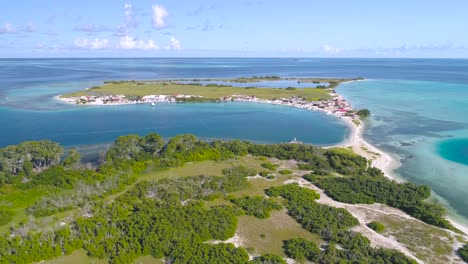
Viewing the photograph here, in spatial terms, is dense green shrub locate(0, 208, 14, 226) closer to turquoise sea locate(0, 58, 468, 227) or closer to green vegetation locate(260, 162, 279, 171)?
turquoise sea locate(0, 58, 468, 227)

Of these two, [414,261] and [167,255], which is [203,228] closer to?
[167,255]

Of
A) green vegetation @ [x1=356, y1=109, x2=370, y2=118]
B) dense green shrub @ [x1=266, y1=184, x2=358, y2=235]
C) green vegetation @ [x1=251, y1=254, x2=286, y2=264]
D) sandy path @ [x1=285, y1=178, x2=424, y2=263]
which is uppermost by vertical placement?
green vegetation @ [x1=356, y1=109, x2=370, y2=118]

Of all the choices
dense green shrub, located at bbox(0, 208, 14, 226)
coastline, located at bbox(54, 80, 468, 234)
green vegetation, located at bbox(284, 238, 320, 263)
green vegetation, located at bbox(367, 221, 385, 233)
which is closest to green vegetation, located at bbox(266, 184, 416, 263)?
green vegetation, located at bbox(284, 238, 320, 263)

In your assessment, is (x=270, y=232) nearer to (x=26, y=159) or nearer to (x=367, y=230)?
(x=367, y=230)

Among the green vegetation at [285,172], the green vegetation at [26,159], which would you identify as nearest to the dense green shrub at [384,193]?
the green vegetation at [285,172]

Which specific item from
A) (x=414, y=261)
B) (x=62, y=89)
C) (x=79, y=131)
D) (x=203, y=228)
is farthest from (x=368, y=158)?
(x=62, y=89)

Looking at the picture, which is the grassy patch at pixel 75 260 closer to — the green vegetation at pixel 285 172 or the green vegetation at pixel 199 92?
the green vegetation at pixel 285 172
